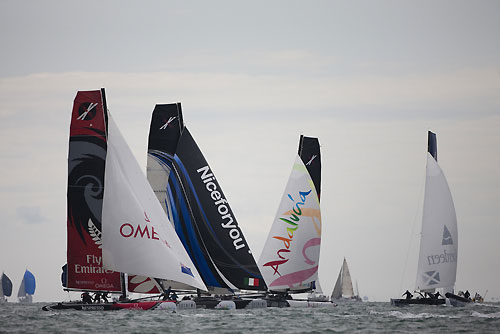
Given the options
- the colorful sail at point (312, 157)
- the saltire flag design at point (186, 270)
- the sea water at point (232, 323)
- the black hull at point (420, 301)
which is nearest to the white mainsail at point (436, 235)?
the black hull at point (420, 301)

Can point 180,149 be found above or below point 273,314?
above

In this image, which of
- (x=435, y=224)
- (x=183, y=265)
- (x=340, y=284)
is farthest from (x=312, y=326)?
(x=340, y=284)

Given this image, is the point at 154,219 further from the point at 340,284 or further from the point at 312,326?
the point at 340,284

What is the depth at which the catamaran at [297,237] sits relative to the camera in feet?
197

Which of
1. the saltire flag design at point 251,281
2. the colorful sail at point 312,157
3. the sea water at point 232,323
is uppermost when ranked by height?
the colorful sail at point 312,157

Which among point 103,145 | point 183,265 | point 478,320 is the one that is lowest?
point 478,320

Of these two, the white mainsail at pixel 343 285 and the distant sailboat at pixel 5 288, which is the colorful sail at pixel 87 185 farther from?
the white mainsail at pixel 343 285

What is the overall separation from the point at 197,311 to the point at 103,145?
11.9 meters

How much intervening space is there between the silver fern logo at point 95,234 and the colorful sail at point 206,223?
7.36m

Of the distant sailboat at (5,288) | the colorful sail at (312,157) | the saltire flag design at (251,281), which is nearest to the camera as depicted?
the saltire flag design at (251,281)

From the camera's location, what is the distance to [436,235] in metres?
68.2

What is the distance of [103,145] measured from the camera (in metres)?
46.1

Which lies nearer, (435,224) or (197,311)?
(197,311)

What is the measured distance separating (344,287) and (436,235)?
282 ft
